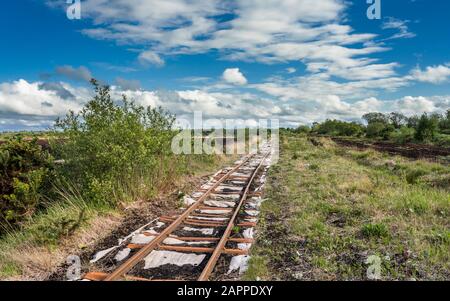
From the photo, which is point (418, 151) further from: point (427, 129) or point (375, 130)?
point (375, 130)

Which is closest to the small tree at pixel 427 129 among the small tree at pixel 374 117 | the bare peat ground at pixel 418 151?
the bare peat ground at pixel 418 151

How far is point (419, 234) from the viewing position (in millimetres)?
7238

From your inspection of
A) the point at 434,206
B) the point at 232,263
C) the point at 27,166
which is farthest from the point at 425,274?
the point at 27,166

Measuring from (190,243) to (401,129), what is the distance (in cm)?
7379

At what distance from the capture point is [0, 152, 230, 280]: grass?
6484 millimetres

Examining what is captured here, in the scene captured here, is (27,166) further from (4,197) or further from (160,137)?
(160,137)

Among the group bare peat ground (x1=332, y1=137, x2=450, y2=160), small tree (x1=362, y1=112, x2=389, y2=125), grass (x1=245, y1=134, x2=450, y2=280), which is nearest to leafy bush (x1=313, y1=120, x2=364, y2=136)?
small tree (x1=362, y1=112, x2=389, y2=125)

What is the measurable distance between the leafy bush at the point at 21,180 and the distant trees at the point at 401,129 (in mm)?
47907

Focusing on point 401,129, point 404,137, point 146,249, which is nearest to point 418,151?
point 404,137

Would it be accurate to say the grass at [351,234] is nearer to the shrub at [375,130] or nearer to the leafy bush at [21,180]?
the leafy bush at [21,180]

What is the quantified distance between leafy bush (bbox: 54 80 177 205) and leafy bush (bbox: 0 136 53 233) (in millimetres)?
581

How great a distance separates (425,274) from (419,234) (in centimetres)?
171

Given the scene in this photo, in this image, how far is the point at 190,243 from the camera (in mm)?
7590

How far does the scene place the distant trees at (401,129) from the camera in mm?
53375
